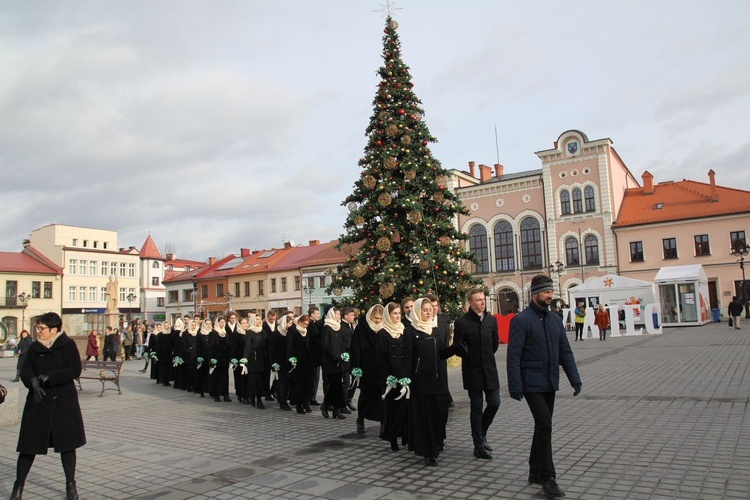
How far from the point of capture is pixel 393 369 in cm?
791

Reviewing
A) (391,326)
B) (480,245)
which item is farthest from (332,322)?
(480,245)

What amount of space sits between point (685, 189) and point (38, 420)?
2049 inches

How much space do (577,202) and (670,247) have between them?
8.12 metres

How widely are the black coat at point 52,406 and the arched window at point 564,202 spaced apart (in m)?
49.1

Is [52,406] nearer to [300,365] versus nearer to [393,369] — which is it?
[393,369]

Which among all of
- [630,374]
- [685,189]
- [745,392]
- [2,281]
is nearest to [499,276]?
[685,189]

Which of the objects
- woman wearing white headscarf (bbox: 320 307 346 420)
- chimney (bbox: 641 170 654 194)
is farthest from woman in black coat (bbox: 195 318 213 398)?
chimney (bbox: 641 170 654 194)

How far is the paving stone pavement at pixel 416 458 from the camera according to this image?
18.5ft

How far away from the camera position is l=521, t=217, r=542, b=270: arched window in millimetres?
52237

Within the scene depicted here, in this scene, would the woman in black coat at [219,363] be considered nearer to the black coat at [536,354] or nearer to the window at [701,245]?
the black coat at [536,354]

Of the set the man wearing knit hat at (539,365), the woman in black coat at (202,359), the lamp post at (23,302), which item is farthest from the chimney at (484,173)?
the man wearing knit hat at (539,365)

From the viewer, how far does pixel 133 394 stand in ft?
48.7

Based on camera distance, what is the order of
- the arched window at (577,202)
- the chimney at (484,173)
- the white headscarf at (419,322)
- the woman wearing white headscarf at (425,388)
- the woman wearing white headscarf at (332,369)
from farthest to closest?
1. the chimney at (484,173)
2. the arched window at (577,202)
3. the woman wearing white headscarf at (332,369)
4. the white headscarf at (419,322)
5. the woman wearing white headscarf at (425,388)

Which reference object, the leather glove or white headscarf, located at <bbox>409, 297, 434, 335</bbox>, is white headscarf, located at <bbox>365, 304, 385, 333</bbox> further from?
the leather glove
